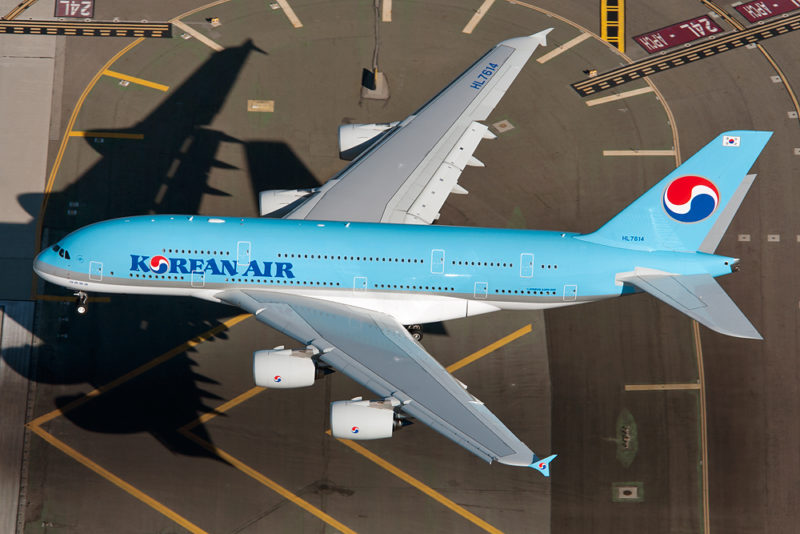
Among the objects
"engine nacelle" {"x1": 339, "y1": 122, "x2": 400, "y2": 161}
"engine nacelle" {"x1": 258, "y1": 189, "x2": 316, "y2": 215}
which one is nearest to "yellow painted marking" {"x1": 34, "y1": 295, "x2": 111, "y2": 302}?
"engine nacelle" {"x1": 258, "y1": 189, "x2": 316, "y2": 215}

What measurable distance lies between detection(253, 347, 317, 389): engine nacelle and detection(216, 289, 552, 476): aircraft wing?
1.46m

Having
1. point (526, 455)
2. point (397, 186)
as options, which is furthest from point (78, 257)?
point (526, 455)

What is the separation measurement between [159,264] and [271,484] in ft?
45.4

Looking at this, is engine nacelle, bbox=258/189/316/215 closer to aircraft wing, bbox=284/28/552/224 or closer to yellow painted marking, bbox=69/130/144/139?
aircraft wing, bbox=284/28/552/224

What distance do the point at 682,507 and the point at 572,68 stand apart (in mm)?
33385

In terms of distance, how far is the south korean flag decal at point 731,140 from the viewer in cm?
4356

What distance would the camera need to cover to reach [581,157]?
58.2 meters

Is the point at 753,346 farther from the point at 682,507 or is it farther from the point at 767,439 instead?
the point at 682,507

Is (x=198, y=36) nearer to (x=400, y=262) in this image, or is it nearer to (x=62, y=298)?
(x=62, y=298)

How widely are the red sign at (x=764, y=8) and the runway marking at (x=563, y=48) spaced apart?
543 inches

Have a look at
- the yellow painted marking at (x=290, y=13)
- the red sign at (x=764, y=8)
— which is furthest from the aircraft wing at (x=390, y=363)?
the red sign at (x=764, y=8)

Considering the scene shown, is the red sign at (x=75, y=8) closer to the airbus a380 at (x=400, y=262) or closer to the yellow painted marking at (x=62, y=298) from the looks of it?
the yellow painted marking at (x=62, y=298)

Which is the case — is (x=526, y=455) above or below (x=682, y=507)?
above

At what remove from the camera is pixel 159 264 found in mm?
44031
